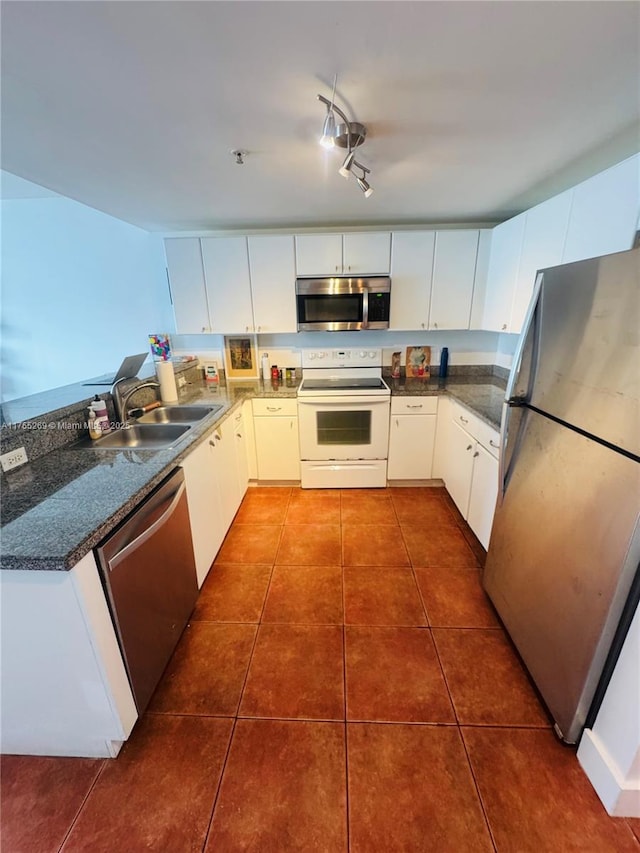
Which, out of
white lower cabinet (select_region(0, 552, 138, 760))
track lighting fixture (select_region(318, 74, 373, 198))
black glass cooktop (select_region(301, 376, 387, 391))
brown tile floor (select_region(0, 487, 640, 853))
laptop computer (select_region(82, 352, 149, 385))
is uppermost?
track lighting fixture (select_region(318, 74, 373, 198))

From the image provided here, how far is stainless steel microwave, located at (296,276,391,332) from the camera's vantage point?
2684 mm

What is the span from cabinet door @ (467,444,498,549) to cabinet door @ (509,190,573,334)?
0.94 metres

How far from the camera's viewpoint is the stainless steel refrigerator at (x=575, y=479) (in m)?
0.99

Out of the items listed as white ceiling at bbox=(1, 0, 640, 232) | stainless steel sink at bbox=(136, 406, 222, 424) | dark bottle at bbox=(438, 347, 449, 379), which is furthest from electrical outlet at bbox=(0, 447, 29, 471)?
dark bottle at bbox=(438, 347, 449, 379)

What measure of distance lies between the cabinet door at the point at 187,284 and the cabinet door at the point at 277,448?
0.99m

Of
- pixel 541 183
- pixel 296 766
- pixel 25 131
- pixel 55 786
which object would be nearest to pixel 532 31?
pixel 541 183

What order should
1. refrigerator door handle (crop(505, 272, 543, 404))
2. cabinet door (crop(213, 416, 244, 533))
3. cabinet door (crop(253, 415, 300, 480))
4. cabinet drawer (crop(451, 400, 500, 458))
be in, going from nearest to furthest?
1. refrigerator door handle (crop(505, 272, 543, 404))
2. cabinet drawer (crop(451, 400, 500, 458))
3. cabinet door (crop(213, 416, 244, 533))
4. cabinet door (crop(253, 415, 300, 480))

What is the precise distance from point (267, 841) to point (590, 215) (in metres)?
2.75

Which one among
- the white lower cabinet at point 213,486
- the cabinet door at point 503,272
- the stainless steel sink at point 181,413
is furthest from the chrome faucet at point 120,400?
the cabinet door at point 503,272

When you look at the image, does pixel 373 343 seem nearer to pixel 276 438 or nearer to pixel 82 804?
pixel 276 438

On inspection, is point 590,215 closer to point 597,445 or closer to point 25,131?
point 597,445

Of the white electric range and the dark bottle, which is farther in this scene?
the dark bottle

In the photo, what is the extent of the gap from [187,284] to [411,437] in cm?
227

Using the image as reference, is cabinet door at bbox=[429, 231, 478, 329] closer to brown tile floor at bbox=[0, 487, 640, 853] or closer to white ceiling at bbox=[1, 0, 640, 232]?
white ceiling at bbox=[1, 0, 640, 232]
